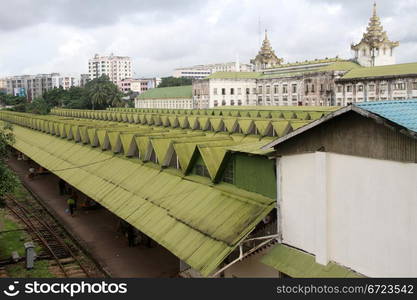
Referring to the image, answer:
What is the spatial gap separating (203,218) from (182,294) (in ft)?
20.8

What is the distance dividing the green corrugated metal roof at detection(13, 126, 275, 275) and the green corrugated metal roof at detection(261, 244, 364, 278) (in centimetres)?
111

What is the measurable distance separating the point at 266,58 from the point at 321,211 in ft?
391

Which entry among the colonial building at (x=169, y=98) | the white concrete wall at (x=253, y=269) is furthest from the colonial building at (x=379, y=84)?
the white concrete wall at (x=253, y=269)

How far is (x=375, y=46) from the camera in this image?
9562cm

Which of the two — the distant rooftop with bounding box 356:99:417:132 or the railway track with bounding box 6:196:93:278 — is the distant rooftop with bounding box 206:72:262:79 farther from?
the distant rooftop with bounding box 356:99:417:132

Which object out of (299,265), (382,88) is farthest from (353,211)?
(382,88)

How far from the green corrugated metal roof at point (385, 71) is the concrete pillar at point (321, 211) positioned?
208 ft

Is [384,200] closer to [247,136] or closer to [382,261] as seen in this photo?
[382,261]

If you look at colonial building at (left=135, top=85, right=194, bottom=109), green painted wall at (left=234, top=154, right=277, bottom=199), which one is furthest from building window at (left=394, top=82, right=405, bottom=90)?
green painted wall at (left=234, top=154, right=277, bottom=199)

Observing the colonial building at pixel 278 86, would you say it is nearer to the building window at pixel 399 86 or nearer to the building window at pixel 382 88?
the building window at pixel 382 88

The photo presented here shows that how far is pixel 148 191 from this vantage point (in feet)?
69.8

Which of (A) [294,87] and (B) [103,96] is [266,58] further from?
(B) [103,96]

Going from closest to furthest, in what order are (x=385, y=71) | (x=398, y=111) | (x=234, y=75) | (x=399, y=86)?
(x=398, y=111)
(x=399, y=86)
(x=385, y=71)
(x=234, y=75)

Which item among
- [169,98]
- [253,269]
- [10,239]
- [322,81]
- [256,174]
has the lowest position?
[10,239]
